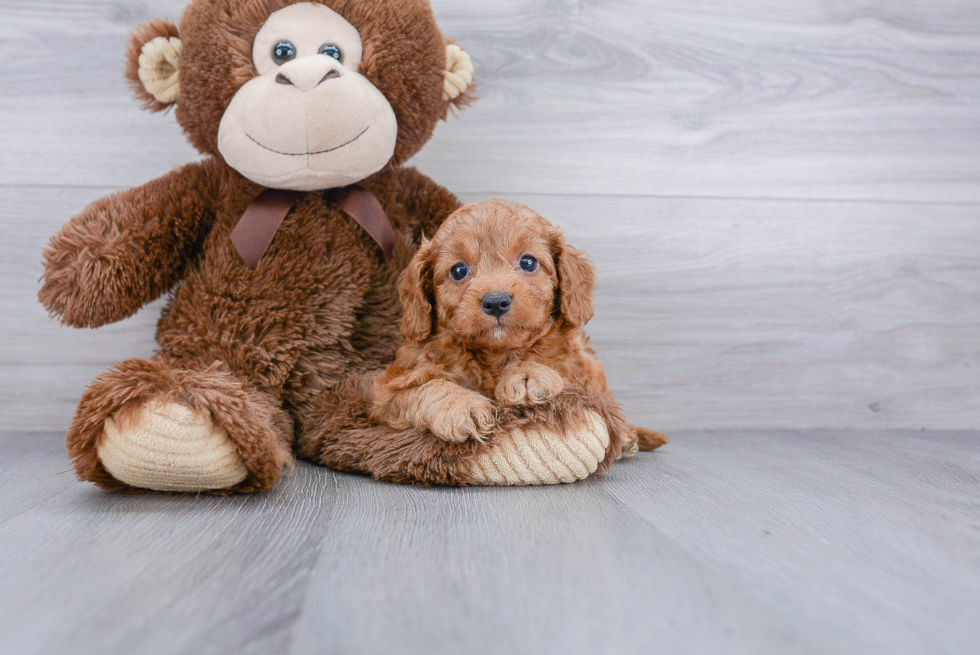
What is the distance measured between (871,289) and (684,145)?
569mm

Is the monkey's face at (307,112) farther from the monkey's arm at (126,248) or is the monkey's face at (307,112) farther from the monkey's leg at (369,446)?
the monkey's leg at (369,446)

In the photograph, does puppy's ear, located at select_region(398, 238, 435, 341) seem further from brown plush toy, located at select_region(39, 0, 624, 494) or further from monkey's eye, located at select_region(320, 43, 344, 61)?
monkey's eye, located at select_region(320, 43, 344, 61)

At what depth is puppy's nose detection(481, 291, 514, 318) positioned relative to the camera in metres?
1.02

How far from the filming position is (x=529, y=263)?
1.09m

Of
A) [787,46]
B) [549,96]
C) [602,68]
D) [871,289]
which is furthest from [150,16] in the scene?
[871,289]

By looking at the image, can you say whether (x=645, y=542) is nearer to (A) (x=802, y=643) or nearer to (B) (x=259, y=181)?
(A) (x=802, y=643)

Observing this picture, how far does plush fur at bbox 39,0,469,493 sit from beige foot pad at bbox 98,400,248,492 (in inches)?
5.3

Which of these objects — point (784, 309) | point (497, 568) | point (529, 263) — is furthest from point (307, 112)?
point (784, 309)

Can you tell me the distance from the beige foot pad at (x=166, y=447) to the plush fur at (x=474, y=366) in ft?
0.79

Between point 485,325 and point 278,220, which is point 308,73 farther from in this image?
point 485,325

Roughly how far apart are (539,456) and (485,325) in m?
0.21

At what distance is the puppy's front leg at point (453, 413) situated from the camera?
3.31 feet

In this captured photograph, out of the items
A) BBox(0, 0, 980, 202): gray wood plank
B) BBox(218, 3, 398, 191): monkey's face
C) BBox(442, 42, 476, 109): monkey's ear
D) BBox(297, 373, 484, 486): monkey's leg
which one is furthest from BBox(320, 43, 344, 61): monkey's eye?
BBox(297, 373, 484, 486): monkey's leg

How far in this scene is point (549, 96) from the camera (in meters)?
1.60
